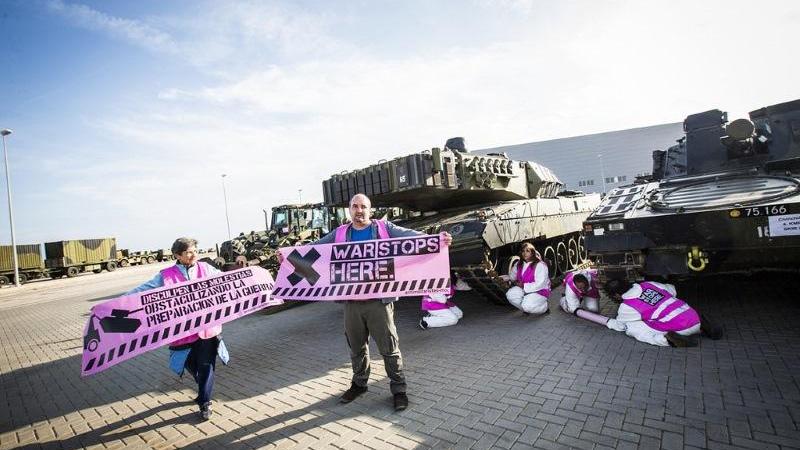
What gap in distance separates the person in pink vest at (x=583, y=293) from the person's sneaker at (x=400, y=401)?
12.4 ft

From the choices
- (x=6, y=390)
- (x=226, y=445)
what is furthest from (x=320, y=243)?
(x=6, y=390)

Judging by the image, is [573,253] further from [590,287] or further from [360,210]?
[360,210]

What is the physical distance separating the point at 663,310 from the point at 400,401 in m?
3.39

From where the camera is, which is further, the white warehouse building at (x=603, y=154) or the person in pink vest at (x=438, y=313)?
the white warehouse building at (x=603, y=154)

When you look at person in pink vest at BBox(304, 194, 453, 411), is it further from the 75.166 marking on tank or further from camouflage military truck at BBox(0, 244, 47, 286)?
camouflage military truck at BBox(0, 244, 47, 286)

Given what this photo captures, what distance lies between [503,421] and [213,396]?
3.32 meters

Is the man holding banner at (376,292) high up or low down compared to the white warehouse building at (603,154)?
down

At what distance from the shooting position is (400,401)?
3709 mm

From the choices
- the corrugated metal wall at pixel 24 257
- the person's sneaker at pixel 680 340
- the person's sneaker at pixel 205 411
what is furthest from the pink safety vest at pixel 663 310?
the corrugated metal wall at pixel 24 257

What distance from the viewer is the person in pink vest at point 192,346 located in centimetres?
396

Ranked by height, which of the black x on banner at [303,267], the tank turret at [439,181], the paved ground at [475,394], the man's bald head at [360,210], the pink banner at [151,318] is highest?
the tank turret at [439,181]

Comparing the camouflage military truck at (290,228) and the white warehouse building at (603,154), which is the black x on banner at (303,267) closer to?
the camouflage military truck at (290,228)

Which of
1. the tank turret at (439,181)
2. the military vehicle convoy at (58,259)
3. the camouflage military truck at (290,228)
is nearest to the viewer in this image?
the tank turret at (439,181)

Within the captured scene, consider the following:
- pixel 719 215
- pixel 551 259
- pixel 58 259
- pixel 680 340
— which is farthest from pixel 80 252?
pixel 719 215
